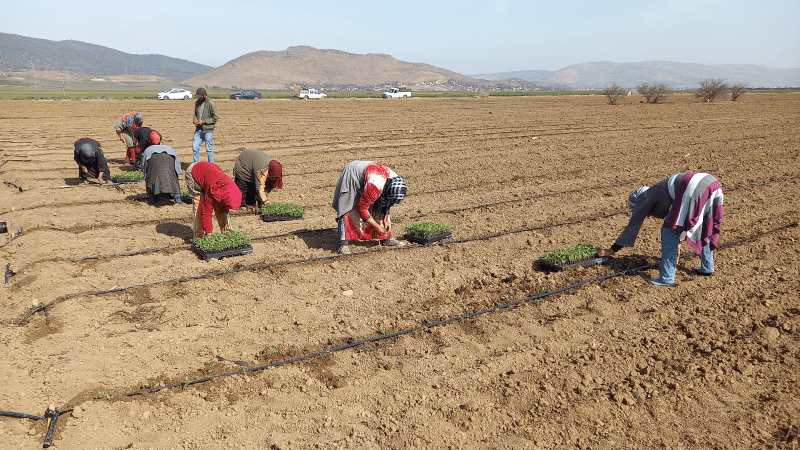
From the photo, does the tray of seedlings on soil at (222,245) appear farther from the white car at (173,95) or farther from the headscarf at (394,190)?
the white car at (173,95)

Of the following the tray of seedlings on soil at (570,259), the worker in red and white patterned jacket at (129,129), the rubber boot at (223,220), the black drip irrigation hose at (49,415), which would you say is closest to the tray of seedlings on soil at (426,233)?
the tray of seedlings on soil at (570,259)

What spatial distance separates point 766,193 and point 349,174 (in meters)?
8.46

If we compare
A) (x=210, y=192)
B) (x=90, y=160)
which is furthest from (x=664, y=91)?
(x=210, y=192)

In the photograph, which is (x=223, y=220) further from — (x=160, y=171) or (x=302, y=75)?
(x=302, y=75)

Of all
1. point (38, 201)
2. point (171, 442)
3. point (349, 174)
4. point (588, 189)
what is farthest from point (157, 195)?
point (588, 189)

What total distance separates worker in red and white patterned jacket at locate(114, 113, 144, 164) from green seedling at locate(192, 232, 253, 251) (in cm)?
573

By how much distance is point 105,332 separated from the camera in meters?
5.21

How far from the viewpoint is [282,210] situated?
8.59 meters

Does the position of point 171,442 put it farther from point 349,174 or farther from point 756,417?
point 756,417

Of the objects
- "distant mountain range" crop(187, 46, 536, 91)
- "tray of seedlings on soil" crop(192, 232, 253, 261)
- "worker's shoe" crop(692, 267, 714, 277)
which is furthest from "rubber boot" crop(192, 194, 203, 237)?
"distant mountain range" crop(187, 46, 536, 91)

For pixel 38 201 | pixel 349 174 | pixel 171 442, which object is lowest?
pixel 171 442

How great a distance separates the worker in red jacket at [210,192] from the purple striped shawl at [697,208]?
16.8ft

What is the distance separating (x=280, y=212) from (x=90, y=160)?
4.82 m

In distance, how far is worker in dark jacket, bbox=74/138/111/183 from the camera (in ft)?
34.4
